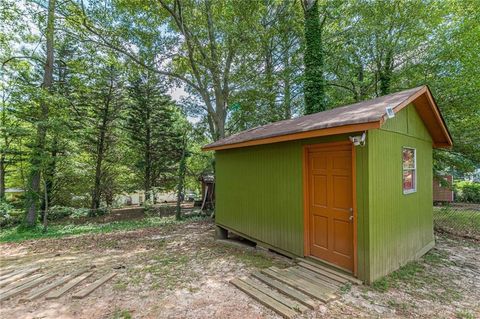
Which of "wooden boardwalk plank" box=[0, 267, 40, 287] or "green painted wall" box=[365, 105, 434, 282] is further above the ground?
"green painted wall" box=[365, 105, 434, 282]

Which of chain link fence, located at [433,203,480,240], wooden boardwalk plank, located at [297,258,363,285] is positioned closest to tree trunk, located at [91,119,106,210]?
wooden boardwalk plank, located at [297,258,363,285]

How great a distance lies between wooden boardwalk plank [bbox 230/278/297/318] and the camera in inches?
109

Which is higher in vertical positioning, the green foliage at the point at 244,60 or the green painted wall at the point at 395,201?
the green foliage at the point at 244,60

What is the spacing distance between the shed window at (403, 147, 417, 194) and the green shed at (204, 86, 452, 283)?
0.02m

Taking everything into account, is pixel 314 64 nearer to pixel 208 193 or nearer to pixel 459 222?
pixel 459 222

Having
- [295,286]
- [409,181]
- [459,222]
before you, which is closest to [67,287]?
[295,286]

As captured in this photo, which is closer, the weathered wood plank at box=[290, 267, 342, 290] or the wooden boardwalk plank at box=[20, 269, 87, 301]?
the wooden boardwalk plank at box=[20, 269, 87, 301]

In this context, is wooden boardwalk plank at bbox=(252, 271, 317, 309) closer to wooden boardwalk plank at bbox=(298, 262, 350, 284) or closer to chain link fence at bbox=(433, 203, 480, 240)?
wooden boardwalk plank at bbox=(298, 262, 350, 284)

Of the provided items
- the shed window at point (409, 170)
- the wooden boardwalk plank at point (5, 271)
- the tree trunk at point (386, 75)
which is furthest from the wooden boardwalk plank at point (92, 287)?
the tree trunk at point (386, 75)

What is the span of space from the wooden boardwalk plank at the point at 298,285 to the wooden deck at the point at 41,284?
2637mm

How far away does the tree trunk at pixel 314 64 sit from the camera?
29.2 ft

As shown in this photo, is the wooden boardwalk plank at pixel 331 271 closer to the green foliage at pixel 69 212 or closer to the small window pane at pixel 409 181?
the small window pane at pixel 409 181

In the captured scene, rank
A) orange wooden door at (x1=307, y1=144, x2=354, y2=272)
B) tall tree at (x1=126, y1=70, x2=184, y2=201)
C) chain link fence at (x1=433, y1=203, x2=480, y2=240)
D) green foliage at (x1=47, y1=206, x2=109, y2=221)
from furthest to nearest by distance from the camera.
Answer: tall tree at (x1=126, y1=70, x2=184, y2=201) → green foliage at (x1=47, y1=206, x2=109, y2=221) → chain link fence at (x1=433, y1=203, x2=480, y2=240) → orange wooden door at (x1=307, y1=144, x2=354, y2=272)

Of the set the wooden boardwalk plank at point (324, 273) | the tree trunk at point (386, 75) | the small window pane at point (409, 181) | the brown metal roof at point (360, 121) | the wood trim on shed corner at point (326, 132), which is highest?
the tree trunk at point (386, 75)
